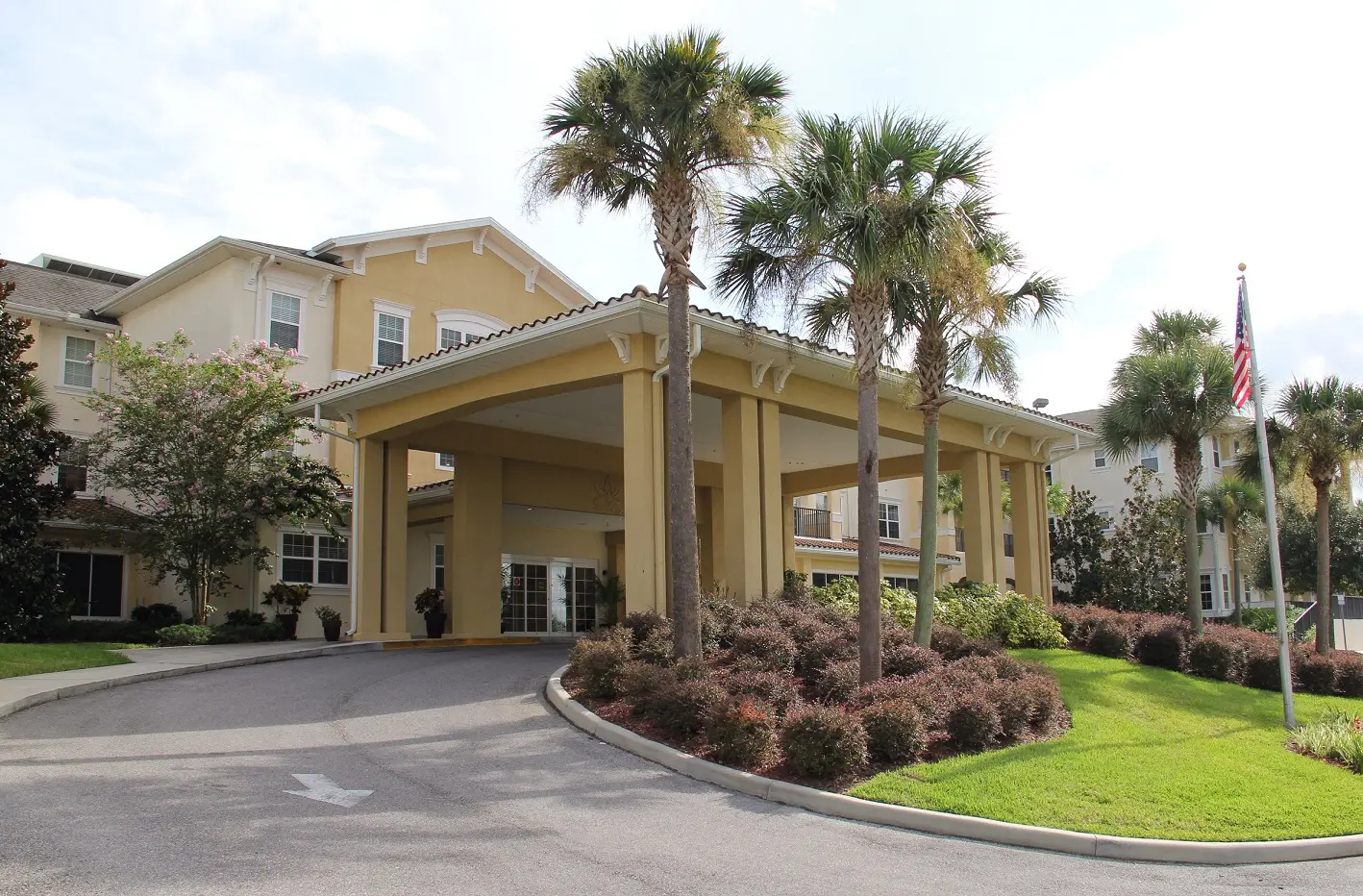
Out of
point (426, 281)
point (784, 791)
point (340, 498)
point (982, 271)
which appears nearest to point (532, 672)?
point (784, 791)

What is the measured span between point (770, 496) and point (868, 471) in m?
4.62

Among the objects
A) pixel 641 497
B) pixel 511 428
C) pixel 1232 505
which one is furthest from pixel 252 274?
pixel 1232 505

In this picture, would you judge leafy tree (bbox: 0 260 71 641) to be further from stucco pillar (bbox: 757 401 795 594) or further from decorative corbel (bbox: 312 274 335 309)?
stucco pillar (bbox: 757 401 795 594)

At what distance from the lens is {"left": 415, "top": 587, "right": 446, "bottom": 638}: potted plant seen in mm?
23641

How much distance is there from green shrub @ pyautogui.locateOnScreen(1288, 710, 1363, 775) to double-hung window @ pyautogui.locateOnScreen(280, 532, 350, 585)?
18586 mm

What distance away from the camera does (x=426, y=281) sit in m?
29.4

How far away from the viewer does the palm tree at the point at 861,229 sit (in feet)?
41.4

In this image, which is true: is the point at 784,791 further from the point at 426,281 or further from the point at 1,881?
the point at 426,281

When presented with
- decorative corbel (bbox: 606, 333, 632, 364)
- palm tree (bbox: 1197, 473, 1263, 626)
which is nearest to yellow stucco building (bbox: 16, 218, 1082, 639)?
decorative corbel (bbox: 606, 333, 632, 364)

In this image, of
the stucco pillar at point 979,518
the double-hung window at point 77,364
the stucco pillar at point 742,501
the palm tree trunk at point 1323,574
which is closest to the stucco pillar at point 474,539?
the stucco pillar at point 742,501

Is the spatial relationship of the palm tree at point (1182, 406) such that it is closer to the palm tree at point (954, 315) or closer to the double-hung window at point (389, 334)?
the palm tree at point (954, 315)

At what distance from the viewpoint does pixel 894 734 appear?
32.5 feet

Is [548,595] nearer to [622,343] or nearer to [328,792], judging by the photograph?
[622,343]

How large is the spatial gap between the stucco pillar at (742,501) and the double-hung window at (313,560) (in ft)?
36.2
